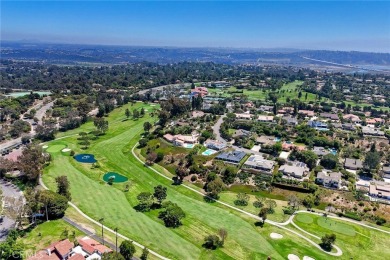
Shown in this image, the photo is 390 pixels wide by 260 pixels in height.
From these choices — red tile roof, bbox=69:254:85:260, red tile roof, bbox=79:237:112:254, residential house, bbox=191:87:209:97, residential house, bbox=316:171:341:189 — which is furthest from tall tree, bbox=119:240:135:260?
residential house, bbox=191:87:209:97

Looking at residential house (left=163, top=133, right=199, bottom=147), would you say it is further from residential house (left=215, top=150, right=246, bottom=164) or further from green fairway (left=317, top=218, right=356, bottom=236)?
green fairway (left=317, top=218, right=356, bottom=236)

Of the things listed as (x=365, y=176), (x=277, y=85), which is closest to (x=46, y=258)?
(x=365, y=176)

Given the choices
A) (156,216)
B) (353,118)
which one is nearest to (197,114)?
(353,118)

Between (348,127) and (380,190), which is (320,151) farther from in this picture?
(348,127)

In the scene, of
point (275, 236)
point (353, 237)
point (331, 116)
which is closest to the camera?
point (275, 236)

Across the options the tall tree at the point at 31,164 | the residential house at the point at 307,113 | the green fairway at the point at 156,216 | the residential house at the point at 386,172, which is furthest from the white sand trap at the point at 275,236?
the residential house at the point at 307,113

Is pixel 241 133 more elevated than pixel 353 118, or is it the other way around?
pixel 353 118

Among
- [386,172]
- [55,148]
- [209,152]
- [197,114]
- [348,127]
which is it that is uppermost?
[197,114]
